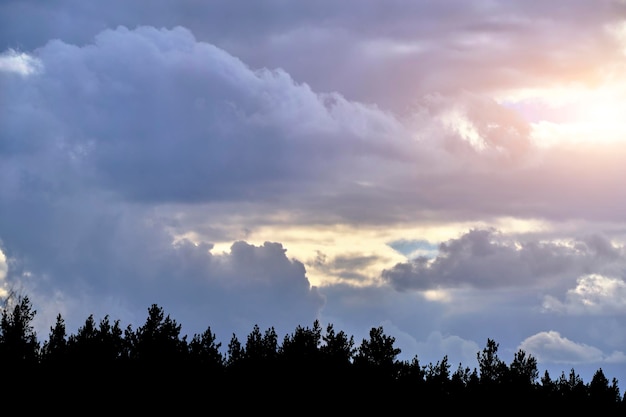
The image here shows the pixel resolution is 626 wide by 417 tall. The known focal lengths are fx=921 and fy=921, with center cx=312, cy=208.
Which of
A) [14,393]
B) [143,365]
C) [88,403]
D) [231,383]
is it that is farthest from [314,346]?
[14,393]

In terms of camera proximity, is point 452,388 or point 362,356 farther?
point 452,388

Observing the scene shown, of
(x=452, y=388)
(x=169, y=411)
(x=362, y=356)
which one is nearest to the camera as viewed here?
(x=169, y=411)

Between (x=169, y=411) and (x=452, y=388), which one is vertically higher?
(x=452, y=388)

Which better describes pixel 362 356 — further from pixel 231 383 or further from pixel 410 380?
pixel 231 383

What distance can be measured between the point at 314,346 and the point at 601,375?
54257 mm

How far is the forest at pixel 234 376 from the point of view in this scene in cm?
9306

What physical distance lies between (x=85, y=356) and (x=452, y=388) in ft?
161

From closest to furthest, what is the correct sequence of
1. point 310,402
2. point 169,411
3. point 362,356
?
point 169,411 < point 310,402 < point 362,356

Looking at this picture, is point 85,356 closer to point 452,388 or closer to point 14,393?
point 14,393

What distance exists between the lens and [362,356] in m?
109

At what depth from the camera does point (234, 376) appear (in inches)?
4048

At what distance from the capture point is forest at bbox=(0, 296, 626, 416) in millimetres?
93062

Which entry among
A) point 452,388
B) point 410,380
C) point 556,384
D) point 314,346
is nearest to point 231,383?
point 314,346

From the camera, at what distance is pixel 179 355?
101 meters
